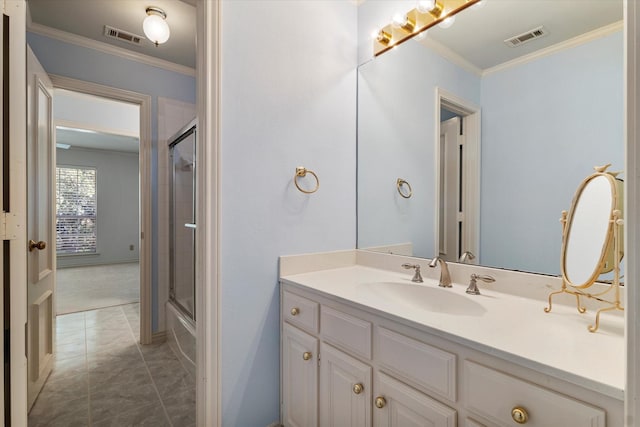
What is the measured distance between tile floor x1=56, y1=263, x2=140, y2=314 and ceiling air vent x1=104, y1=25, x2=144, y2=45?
113 inches

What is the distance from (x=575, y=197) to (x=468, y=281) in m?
0.51

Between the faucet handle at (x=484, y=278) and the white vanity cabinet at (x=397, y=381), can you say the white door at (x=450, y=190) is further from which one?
the white vanity cabinet at (x=397, y=381)

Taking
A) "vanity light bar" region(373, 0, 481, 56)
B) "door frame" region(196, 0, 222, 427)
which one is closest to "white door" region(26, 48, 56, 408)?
"door frame" region(196, 0, 222, 427)

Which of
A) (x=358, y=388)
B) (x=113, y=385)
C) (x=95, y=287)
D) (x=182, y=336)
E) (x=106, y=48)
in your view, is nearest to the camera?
(x=358, y=388)

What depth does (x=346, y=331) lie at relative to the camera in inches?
45.4

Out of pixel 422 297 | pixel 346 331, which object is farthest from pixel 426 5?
pixel 346 331

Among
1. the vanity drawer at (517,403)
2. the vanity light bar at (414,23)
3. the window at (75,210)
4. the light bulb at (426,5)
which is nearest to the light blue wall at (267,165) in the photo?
the vanity light bar at (414,23)

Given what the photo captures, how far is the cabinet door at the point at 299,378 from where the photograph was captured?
1293mm

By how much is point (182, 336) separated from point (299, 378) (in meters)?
1.21

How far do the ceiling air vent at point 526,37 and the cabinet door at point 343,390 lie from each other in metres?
1.40

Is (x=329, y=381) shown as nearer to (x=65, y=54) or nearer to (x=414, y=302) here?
(x=414, y=302)

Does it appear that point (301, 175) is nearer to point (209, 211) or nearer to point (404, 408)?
point (209, 211)

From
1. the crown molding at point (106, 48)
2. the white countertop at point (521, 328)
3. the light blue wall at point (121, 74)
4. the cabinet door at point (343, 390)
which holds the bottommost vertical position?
the cabinet door at point (343, 390)

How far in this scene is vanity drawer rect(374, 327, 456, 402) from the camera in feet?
2.76
